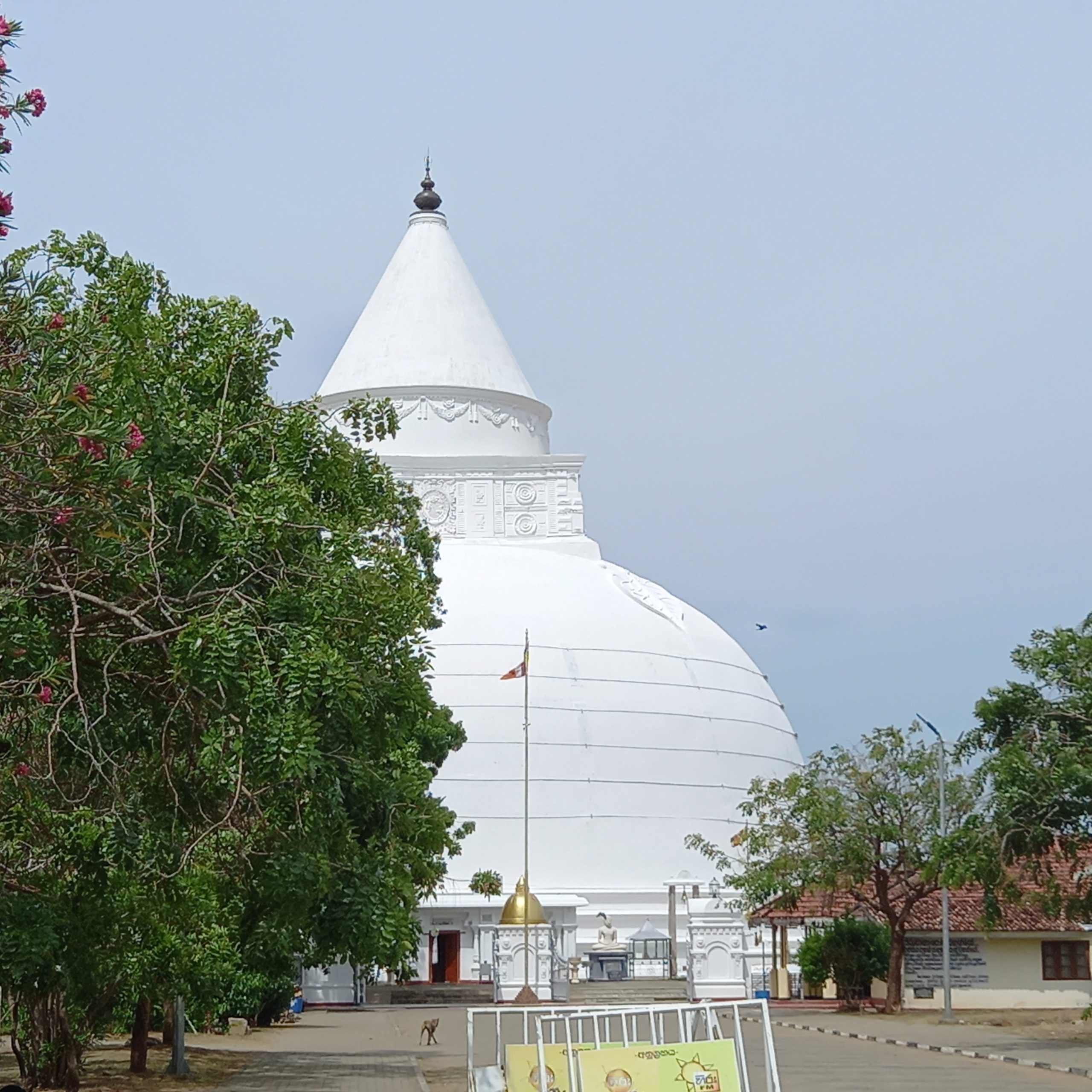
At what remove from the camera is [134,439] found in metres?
11.4

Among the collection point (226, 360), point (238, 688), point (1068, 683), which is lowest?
point (238, 688)

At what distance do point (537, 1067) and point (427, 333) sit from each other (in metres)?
48.6

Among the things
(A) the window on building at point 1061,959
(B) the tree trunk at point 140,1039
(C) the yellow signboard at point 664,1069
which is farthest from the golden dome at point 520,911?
(C) the yellow signboard at point 664,1069

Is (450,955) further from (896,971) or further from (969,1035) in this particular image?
(969,1035)

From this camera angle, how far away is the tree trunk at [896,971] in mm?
37375

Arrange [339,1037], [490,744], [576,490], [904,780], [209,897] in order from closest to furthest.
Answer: [209,897], [339,1037], [904,780], [490,744], [576,490]

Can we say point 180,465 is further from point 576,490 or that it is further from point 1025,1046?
point 576,490

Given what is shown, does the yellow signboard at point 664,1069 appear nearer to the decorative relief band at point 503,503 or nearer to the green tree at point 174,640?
the green tree at point 174,640

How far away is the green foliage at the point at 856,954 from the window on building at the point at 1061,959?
12.0 ft

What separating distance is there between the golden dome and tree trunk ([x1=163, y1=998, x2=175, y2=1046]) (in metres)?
16.5

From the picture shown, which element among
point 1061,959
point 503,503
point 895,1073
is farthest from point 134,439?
point 503,503

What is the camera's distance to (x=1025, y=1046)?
26281 mm

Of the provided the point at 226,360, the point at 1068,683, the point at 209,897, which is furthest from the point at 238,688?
the point at 1068,683

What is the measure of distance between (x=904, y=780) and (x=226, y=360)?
2501 cm
